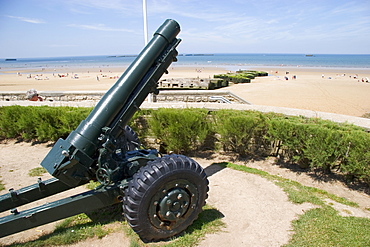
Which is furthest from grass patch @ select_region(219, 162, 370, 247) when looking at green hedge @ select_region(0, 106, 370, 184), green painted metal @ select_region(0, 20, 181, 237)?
green painted metal @ select_region(0, 20, 181, 237)

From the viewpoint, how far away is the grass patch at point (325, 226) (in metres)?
3.32

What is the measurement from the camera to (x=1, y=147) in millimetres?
7496

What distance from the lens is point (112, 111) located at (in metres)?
3.39

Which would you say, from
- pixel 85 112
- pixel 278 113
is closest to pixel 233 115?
pixel 278 113

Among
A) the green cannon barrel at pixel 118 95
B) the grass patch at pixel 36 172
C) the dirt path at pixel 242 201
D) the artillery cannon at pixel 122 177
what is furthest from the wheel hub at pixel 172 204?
the grass patch at pixel 36 172

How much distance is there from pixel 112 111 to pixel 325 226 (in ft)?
10.3

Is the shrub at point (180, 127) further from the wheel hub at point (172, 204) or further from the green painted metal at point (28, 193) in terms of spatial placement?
the green painted metal at point (28, 193)

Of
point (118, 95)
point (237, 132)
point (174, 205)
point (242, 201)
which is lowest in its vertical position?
point (242, 201)

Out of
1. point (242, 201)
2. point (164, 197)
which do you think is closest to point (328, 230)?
point (242, 201)

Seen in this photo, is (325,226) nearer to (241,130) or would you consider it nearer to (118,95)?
(241,130)

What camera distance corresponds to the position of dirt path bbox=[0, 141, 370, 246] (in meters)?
3.50

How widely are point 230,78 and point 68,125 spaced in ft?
65.3

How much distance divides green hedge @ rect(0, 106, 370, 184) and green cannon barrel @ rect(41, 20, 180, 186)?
276 cm

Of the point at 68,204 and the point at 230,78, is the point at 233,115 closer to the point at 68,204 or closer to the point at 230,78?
the point at 68,204
